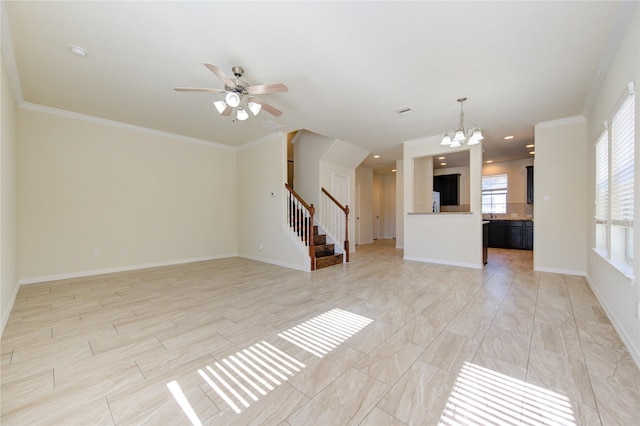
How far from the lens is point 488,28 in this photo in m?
2.27

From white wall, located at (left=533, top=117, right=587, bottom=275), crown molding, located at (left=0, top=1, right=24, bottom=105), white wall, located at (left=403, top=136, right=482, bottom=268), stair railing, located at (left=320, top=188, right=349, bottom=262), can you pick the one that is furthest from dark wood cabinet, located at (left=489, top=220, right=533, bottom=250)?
crown molding, located at (left=0, top=1, right=24, bottom=105)

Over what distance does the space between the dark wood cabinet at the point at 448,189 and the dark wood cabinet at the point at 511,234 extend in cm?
149

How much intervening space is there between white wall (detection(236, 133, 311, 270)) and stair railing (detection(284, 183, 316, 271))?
0.13 meters

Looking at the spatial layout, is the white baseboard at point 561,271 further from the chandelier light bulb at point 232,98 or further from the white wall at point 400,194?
the chandelier light bulb at point 232,98

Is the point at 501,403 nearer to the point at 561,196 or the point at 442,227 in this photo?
the point at 442,227

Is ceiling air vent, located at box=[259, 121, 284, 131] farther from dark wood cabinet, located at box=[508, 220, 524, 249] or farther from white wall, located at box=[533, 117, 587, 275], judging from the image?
dark wood cabinet, located at box=[508, 220, 524, 249]

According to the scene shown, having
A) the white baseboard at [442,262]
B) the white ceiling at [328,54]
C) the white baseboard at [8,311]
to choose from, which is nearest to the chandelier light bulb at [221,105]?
the white ceiling at [328,54]

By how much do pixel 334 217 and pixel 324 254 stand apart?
107cm

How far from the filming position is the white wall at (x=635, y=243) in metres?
1.96

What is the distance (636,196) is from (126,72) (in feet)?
17.0

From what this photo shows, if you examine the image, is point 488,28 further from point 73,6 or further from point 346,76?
point 73,6

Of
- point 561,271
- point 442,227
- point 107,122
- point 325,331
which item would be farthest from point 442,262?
point 107,122

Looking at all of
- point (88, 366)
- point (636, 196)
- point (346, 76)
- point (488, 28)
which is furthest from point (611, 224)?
point (88, 366)

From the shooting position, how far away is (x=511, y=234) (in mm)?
7719
